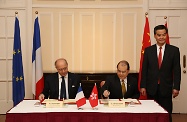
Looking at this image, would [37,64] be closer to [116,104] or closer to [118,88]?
[118,88]

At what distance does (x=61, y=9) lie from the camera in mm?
5695

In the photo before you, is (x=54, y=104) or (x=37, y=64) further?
(x=37, y=64)

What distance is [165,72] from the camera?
3725mm

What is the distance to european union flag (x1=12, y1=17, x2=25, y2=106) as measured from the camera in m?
5.32

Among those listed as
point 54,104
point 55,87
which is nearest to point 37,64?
point 55,87

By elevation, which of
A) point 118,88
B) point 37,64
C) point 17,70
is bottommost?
point 118,88

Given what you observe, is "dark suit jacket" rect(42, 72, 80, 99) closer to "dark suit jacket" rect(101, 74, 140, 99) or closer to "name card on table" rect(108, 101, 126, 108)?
"dark suit jacket" rect(101, 74, 140, 99)

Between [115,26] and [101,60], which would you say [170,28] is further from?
[101,60]

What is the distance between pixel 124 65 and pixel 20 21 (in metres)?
2.97

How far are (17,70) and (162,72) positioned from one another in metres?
2.85

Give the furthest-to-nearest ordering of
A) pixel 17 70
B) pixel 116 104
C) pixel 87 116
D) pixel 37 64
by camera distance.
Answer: pixel 17 70, pixel 37 64, pixel 116 104, pixel 87 116

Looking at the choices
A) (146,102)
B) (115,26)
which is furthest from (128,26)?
(146,102)

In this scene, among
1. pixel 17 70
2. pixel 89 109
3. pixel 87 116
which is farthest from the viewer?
pixel 17 70

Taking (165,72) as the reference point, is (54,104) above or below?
below
